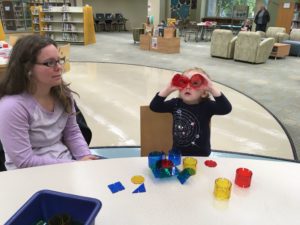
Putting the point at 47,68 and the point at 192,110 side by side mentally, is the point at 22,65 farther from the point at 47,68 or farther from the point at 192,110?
the point at 192,110

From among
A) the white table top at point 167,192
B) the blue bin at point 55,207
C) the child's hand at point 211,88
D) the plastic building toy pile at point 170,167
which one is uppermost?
the child's hand at point 211,88

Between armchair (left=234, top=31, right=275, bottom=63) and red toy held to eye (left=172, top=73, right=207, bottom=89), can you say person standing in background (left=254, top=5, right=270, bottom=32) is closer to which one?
armchair (left=234, top=31, right=275, bottom=63)

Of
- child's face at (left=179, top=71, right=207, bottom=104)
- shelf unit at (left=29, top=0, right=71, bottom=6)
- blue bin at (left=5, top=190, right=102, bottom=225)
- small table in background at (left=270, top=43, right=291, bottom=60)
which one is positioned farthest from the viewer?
shelf unit at (left=29, top=0, right=71, bottom=6)

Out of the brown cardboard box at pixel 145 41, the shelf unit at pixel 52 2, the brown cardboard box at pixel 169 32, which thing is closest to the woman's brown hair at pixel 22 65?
the brown cardboard box at pixel 169 32

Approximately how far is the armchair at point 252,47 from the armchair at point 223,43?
24cm

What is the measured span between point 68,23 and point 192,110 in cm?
967

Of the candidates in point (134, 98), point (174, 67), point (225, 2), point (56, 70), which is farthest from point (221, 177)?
point (225, 2)

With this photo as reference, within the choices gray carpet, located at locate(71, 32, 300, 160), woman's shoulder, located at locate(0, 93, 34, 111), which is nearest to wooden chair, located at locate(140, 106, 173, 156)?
woman's shoulder, located at locate(0, 93, 34, 111)

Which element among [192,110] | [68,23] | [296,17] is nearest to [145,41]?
[68,23]

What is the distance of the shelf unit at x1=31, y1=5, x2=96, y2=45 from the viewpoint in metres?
9.95

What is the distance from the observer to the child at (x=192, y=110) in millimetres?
1518

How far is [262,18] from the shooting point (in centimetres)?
1013

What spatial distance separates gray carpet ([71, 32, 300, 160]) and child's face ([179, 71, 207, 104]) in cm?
181

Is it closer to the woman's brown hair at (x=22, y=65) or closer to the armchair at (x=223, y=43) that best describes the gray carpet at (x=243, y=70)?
the armchair at (x=223, y=43)
